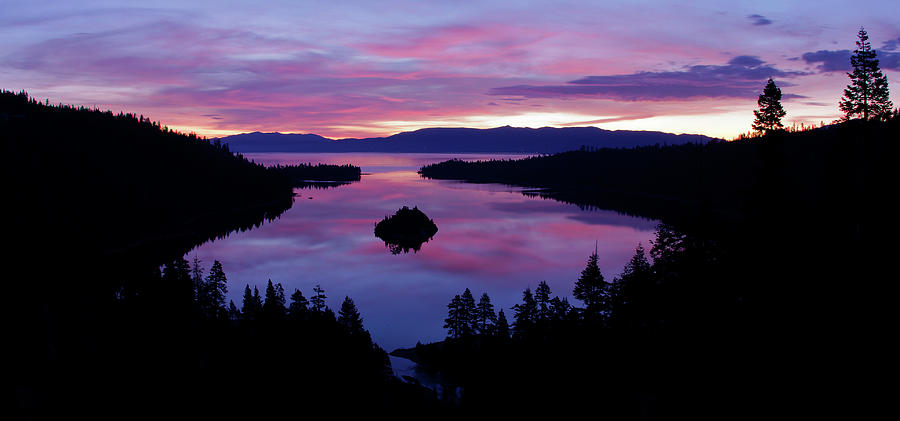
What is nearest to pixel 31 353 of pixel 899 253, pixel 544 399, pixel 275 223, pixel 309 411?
pixel 309 411

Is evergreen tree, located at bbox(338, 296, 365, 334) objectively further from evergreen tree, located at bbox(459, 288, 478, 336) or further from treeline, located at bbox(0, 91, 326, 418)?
evergreen tree, located at bbox(459, 288, 478, 336)

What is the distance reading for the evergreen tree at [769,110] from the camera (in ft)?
189

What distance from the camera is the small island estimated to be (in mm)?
119750

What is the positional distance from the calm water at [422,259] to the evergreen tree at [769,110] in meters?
30.4

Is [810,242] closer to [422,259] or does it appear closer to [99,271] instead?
[422,259]

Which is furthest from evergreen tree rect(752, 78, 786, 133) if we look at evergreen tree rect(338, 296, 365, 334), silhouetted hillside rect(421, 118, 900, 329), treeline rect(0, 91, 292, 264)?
treeline rect(0, 91, 292, 264)

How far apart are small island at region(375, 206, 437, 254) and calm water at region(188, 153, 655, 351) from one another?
8.80 ft

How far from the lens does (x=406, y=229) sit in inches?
4914

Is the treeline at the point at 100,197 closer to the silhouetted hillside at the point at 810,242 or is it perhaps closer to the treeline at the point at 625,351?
the treeline at the point at 625,351

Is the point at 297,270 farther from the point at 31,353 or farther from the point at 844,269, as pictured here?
the point at 844,269

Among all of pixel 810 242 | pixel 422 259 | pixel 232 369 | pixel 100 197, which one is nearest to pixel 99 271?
pixel 422 259

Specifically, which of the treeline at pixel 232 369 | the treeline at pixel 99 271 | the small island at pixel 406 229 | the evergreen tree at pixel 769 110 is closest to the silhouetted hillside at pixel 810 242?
the evergreen tree at pixel 769 110

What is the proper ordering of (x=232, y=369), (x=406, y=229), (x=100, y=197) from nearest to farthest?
(x=232, y=369) → (x=406, y=229) → (x=100, y=197)

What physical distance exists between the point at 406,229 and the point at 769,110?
82245 mm
